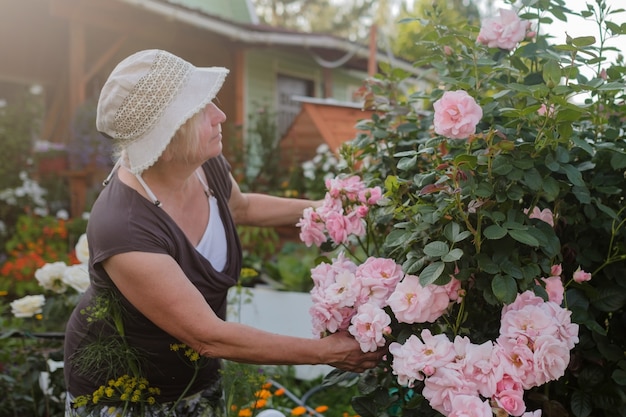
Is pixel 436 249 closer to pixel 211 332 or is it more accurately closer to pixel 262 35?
pixel 211 332

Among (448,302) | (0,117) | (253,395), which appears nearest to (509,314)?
(448,302)

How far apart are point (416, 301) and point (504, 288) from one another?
193 mm

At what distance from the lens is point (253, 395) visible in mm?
2100

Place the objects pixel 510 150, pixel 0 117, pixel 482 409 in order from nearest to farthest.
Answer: pixel 482 409, pixel 510 150, pixel 0 117

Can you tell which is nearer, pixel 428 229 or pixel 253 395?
pixel 428 229

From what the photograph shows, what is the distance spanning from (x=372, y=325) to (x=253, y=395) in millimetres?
761

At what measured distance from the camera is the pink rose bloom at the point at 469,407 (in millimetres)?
1301

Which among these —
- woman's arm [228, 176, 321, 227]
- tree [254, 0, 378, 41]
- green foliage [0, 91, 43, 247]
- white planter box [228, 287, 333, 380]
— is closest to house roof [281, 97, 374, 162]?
white planter box [228, 287, 333, 380]

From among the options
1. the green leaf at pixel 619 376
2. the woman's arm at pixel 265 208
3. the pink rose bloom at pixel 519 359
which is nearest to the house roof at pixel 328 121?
the woman's arm at pixel 265 208

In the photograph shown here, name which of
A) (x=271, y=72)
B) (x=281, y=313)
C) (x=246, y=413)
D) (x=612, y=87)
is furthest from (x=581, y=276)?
(x=271, y=72)

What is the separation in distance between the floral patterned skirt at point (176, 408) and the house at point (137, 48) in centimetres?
506

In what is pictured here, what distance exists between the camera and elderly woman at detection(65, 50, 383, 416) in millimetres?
1643

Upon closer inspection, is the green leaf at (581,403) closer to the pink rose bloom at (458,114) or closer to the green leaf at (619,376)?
the green leaf at (619,376)

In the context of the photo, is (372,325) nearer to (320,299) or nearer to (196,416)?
(320,299)
